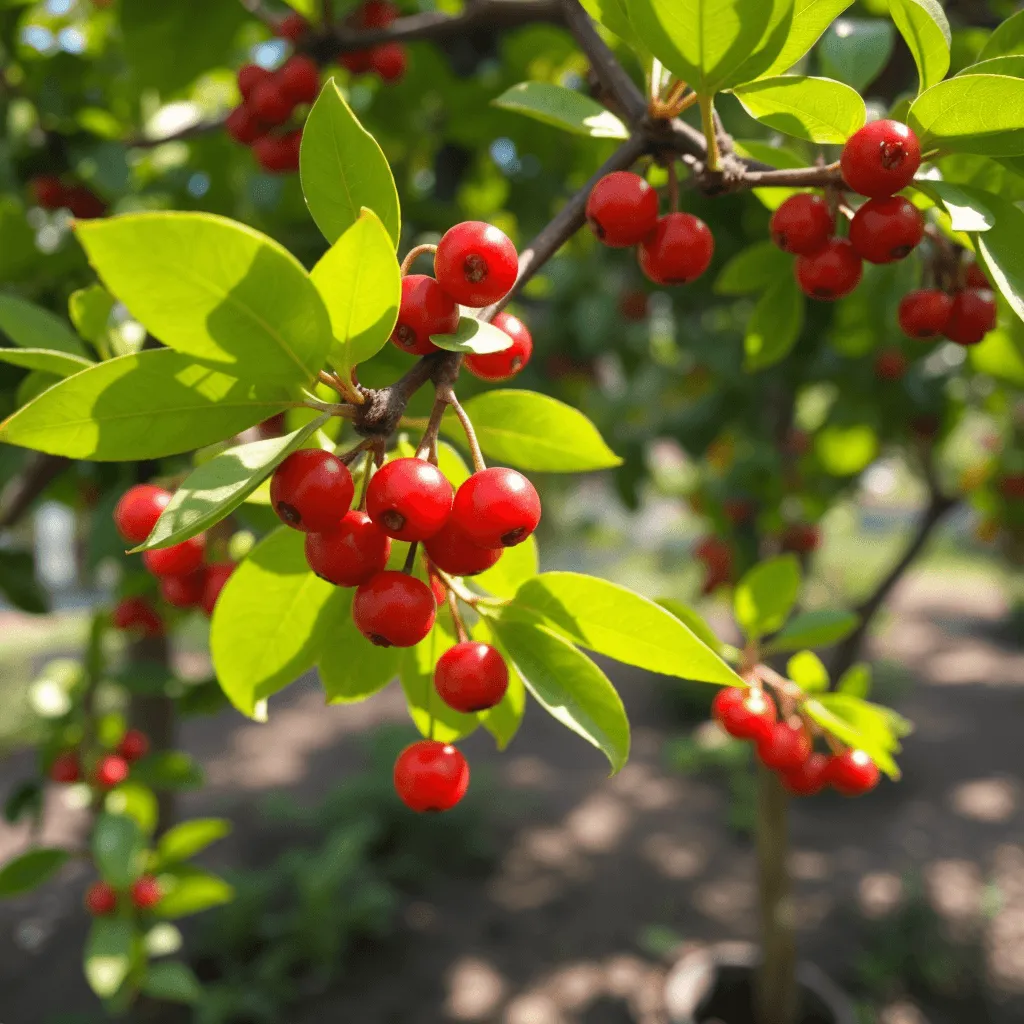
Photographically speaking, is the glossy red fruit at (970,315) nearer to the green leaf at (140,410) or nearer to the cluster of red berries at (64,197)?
the green leaf at (140,410)

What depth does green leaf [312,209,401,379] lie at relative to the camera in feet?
1.95

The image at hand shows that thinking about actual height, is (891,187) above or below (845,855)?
above

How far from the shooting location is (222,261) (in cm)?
56

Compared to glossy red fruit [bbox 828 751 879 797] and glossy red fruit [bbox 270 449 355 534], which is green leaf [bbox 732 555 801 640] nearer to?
glossy red fruit [bbox 828 751 879 797]

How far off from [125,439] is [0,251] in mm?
1311

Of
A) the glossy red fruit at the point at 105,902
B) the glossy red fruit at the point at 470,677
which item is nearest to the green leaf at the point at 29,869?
the glossy red fruit at the point at 105,902

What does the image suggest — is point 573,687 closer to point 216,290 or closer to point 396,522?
point 396,522

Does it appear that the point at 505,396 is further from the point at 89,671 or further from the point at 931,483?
the point at 931,483

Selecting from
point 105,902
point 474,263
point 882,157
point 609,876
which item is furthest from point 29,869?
point 609,876

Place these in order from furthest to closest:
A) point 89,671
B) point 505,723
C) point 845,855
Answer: point 845,855 → point 89,671 → point 505,723

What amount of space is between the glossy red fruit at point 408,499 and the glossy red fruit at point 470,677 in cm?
17

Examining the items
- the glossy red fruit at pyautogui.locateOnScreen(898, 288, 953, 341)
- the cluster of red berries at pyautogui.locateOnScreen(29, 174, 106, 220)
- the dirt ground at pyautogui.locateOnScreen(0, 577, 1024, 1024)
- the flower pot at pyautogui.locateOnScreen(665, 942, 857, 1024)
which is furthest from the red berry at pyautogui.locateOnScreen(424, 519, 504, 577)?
the dirt ground at pyautogui.locateOnScreen(0, 577, 1024, 1024)

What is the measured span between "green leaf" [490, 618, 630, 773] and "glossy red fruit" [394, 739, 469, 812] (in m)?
0.18

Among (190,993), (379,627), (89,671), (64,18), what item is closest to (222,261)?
(379,627)
